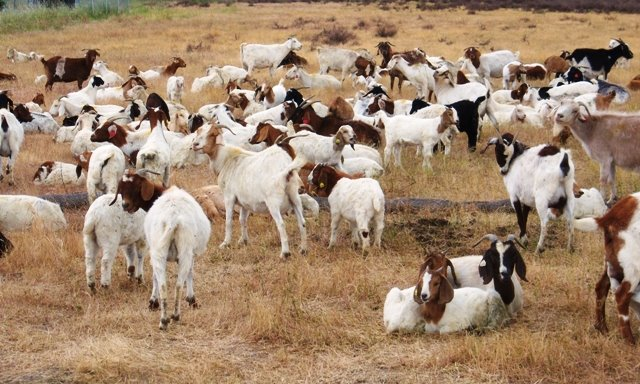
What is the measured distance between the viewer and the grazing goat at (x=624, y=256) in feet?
23.8

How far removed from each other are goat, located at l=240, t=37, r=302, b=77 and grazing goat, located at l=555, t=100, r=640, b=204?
1433cm

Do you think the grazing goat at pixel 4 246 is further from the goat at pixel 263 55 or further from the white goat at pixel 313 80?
the goat at pixel 263 55

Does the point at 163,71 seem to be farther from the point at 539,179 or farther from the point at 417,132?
the point at 539,179

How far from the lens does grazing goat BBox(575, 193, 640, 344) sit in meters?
7.27

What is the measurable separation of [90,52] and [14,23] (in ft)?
60.2

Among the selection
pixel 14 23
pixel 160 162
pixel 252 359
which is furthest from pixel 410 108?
pixel 14 23

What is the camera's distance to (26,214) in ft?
37.5

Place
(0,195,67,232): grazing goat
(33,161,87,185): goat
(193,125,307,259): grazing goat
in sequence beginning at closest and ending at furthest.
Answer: (193,125,307,259): grazing goat → (0,195,67,232): grazing goat → (33,161,87,185): goat

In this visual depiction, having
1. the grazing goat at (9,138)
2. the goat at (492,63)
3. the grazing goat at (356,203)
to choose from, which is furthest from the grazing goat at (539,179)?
the goat at (492,63)

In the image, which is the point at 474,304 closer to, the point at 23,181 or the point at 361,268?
the point at 361,268

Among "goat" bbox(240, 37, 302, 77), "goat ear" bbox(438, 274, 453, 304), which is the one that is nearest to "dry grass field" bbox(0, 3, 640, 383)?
"goat ear" bbox(438, 274, 453, 304)

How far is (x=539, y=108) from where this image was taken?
18.2 meters

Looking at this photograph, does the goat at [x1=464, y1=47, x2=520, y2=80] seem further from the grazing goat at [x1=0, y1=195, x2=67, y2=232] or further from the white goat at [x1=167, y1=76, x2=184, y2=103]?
the grazing goat at [x1=0, y1=195, x2=67, y2=232]

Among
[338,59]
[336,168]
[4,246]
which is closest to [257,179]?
[4,246]
